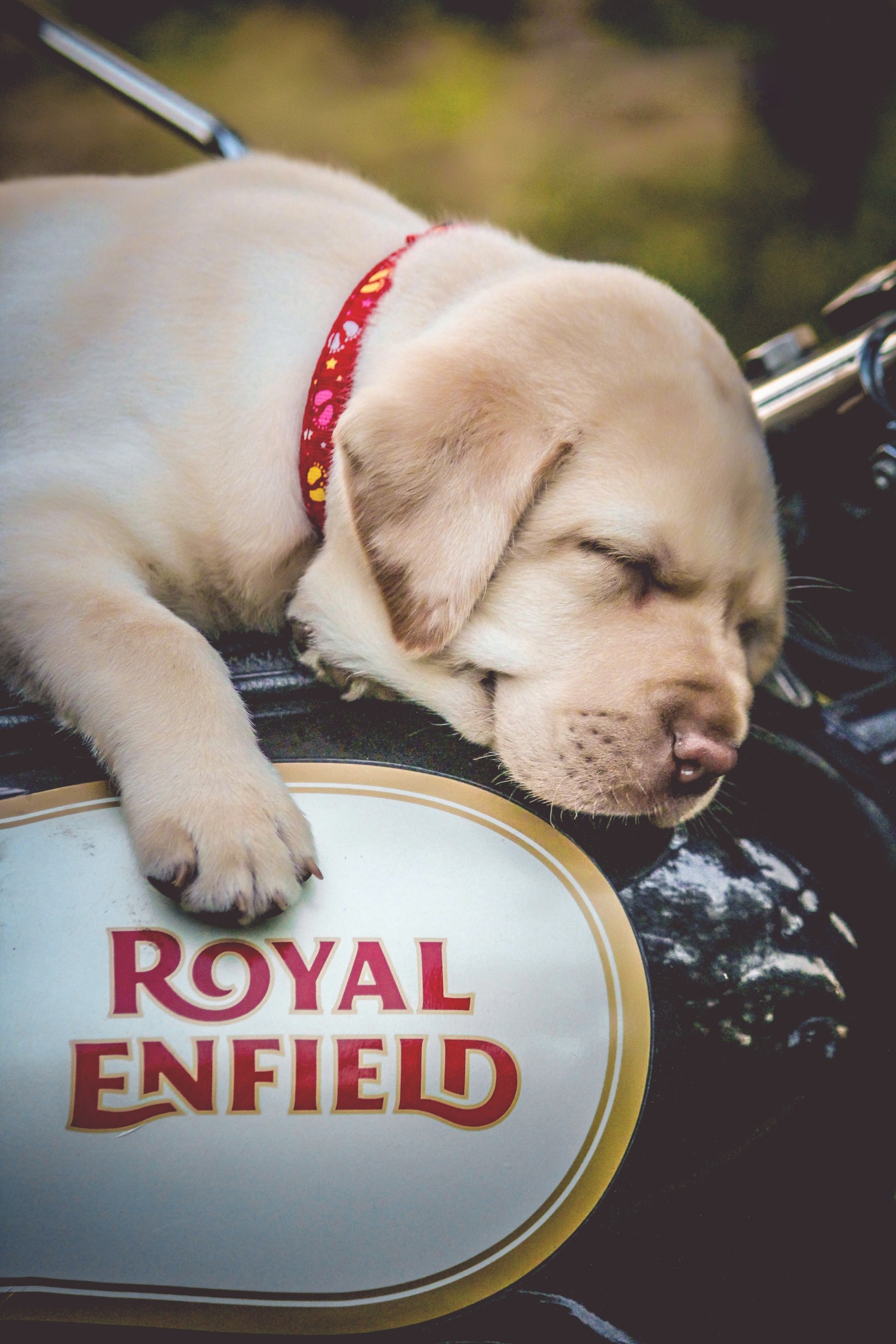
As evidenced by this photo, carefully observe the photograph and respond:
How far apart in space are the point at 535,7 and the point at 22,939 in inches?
350

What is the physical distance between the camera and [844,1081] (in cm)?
186

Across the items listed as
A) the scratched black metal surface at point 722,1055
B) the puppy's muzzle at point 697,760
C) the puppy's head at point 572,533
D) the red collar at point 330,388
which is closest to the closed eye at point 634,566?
the puppy's head at point 572,533

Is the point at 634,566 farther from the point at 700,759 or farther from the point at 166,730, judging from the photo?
the point at 166,730

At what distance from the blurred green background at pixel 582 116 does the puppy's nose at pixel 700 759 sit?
6832 mm

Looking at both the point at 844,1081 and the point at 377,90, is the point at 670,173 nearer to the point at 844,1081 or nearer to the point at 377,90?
the point at 377,90

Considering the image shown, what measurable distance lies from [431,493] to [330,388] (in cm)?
40

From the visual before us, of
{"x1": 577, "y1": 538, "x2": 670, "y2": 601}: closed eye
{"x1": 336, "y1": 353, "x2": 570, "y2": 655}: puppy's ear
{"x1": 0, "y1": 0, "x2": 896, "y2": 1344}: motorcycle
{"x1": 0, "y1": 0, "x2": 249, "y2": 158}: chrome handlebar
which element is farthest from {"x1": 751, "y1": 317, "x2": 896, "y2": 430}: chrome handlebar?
{"x1": 0, "y1": 0, "x2": 249, "y2": 158}: chrome handlebar

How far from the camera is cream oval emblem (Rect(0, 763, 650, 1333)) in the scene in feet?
5.10

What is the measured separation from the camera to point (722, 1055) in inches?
70.6

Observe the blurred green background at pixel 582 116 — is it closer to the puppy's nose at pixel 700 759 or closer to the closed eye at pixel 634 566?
the closed eye at pixel 634 566

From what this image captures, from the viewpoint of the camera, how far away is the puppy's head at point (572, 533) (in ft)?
6.59

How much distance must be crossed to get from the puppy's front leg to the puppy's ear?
38cm

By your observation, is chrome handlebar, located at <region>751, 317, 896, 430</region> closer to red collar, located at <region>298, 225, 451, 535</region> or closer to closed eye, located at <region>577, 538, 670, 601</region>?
closed eye, located at <region>577, 538, 670, 601</region>

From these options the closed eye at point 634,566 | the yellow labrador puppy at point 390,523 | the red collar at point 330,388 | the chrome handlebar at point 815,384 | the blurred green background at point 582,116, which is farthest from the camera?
the blurred green background at point 582,116
